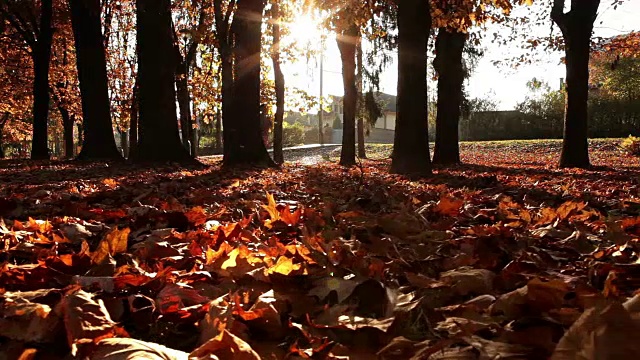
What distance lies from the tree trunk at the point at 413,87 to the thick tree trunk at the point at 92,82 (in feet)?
26.0

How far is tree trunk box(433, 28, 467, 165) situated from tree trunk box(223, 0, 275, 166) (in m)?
6.41

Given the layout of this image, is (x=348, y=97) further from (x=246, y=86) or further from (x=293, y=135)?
(x=293, y=135)

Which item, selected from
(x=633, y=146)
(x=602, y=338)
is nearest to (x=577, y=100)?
(x=633, y=146)

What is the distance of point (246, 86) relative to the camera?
11.0 meters

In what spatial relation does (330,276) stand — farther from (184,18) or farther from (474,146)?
(474,146)

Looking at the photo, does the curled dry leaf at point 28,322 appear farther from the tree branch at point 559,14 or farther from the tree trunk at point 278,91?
the tree trunk at point 278,91

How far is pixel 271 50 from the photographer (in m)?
18.7

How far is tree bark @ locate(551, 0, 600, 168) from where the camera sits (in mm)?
12750

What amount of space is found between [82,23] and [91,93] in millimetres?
1919

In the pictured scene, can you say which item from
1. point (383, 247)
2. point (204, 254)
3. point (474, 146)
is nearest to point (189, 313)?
point (204, 254)

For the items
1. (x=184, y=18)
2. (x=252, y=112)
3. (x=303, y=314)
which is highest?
(x=184, y=18)

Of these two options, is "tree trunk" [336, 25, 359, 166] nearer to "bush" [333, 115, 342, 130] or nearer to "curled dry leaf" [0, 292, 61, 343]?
"curled dry leaf" [0, 292, 61, 343]

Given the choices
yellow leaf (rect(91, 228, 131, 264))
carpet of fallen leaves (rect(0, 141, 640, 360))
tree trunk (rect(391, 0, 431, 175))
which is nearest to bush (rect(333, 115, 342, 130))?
tree trunk (rect(391, 0, 431, 175))

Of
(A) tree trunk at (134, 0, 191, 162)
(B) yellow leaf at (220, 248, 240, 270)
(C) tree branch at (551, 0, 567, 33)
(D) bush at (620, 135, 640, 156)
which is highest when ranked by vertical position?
(C) tree branch at (551, 0, 567, 33)
